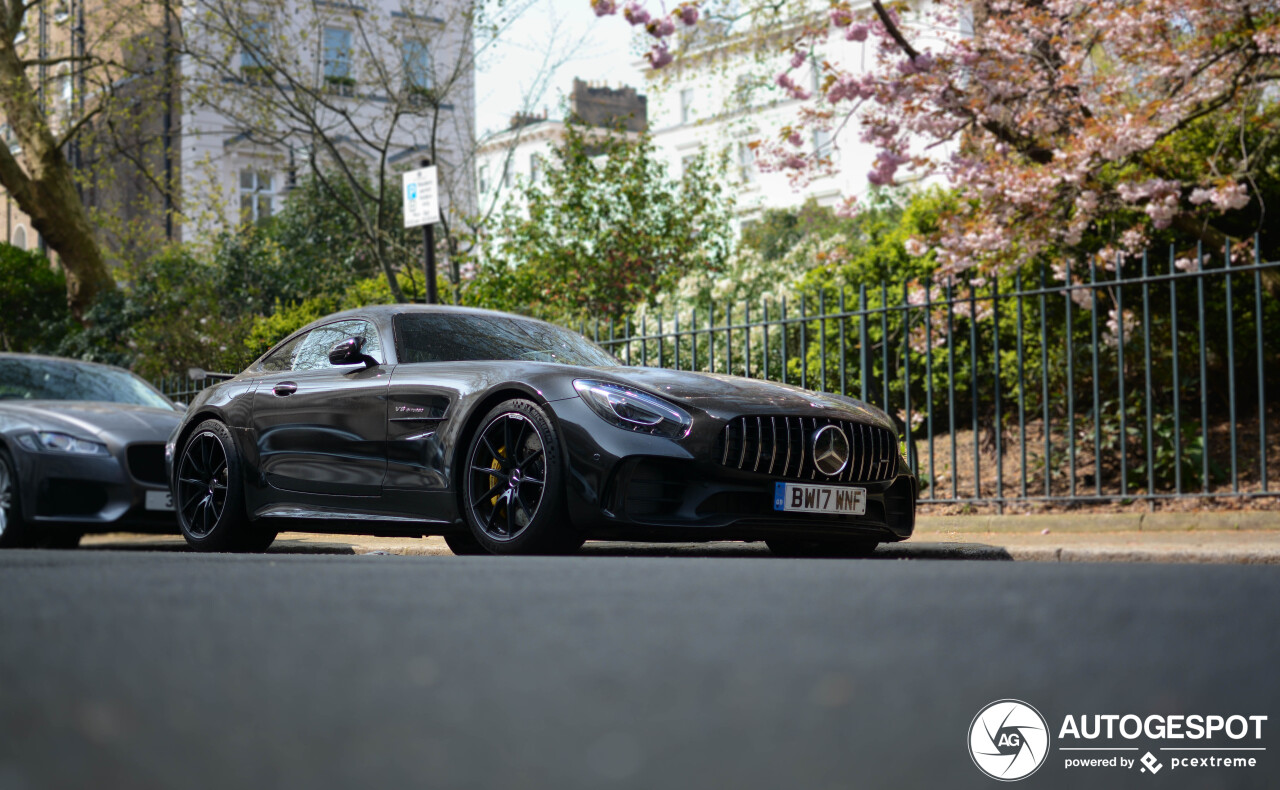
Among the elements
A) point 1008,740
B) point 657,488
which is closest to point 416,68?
A: point 657,488

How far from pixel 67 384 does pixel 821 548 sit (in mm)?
6435

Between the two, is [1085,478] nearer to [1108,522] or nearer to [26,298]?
[1108,522]

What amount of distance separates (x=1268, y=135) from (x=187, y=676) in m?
10.8

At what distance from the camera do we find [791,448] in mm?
6211

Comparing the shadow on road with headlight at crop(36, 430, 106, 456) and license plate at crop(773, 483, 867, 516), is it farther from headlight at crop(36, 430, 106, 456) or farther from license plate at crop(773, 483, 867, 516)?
headlight at crop(36, 430, 106, 456)

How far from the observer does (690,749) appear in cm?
223

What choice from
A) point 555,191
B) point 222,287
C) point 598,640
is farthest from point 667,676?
point 222,287

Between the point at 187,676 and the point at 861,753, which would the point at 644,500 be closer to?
the point at 187,676

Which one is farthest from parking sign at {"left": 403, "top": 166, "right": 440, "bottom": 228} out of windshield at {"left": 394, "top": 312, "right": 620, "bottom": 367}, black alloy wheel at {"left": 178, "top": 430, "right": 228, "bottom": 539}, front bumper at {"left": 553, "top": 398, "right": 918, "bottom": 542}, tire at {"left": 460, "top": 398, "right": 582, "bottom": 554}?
front bumper at {"left": 553, "top": 398, "right": 918, "bottom": 542}

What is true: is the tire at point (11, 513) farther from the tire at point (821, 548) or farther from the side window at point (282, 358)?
the tire at point (821, 548)

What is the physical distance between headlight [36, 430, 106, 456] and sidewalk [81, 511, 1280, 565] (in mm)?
977

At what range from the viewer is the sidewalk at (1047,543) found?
649 centimetres

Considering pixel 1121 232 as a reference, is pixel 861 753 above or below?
below

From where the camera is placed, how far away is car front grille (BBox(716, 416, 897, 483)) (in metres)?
6.02
